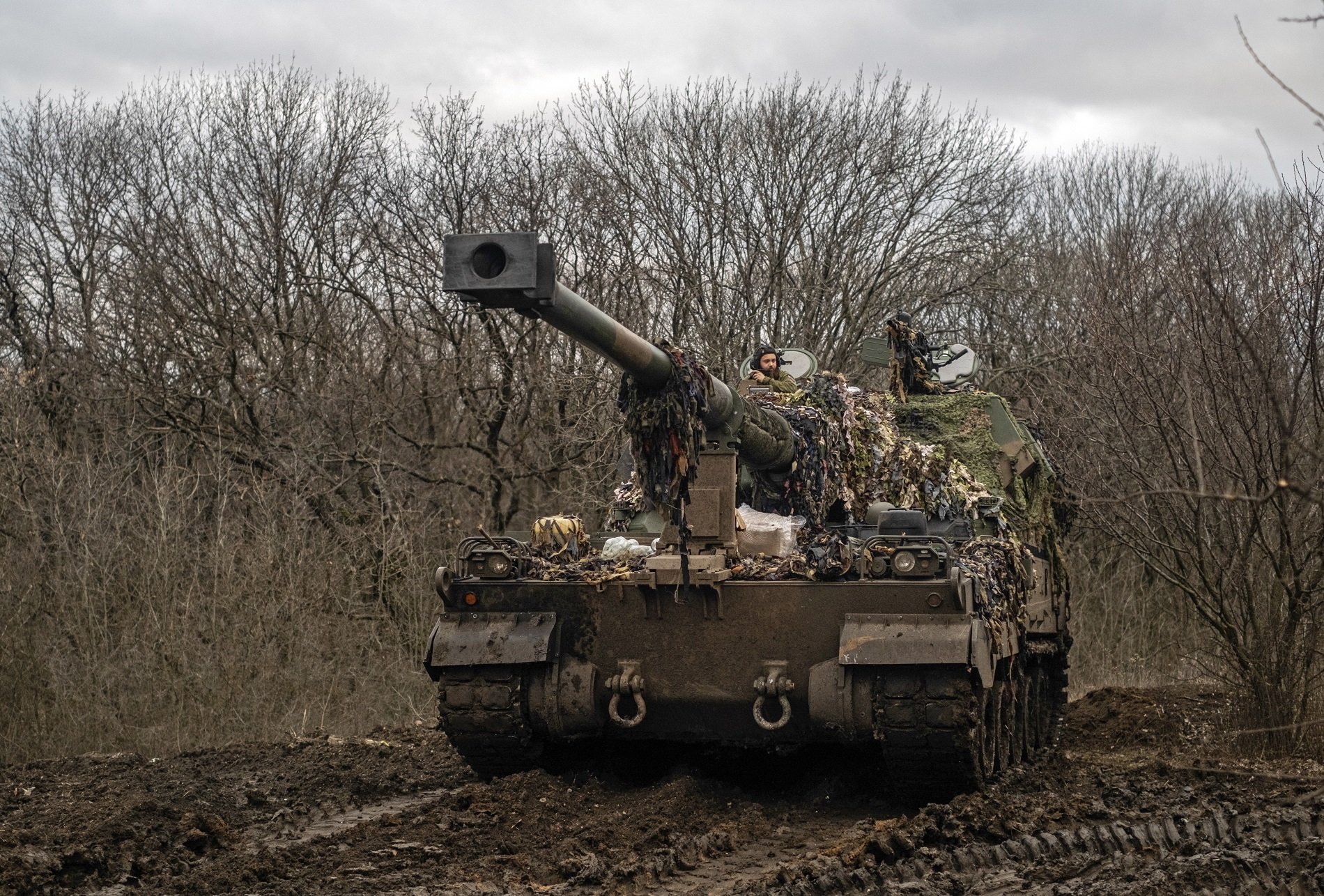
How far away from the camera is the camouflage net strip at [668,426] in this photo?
7203 millimetres

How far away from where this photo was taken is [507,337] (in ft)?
58.5

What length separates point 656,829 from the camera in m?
7.23

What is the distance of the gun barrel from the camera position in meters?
5.44

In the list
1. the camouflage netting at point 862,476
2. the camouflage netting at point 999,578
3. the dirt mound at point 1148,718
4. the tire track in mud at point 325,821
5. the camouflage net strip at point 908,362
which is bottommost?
the tire track in mud at point 325,821

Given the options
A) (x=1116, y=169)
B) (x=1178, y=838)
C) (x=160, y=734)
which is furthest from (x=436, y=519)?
(x=1116, y=169)

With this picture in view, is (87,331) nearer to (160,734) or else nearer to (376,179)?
(376,179)

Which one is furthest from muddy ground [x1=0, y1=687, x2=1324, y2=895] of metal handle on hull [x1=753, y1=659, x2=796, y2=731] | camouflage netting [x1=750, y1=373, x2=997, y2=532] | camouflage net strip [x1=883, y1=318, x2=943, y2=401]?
camouflage net strip [x1=883, y1=318, x2=943, y2=401]

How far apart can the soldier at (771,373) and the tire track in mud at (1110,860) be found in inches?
143

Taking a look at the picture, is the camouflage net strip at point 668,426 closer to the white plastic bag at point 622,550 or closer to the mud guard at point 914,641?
the white plastic bag at point 622,550

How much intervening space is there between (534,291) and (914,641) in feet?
9.65

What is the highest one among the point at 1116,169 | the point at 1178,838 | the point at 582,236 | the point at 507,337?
the point at 1116,169

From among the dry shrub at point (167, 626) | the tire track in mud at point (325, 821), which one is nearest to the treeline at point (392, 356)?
the dry shrub at point (167, 626)

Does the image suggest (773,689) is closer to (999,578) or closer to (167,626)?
(999,578)

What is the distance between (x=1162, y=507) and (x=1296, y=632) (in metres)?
1.22
